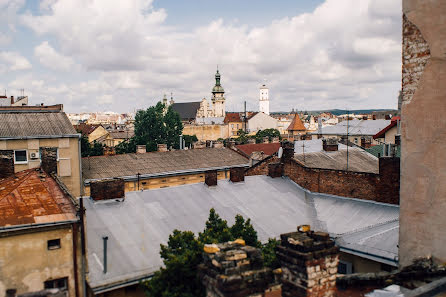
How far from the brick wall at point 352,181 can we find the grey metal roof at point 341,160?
3.94m

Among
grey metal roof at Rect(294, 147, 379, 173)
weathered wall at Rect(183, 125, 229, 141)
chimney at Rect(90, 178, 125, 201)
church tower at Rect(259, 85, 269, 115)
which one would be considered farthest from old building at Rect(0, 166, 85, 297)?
church tower at Rect(259, 85, 269, 115)

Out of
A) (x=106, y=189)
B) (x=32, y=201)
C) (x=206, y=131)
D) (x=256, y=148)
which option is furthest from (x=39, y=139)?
(x=206, y=131)

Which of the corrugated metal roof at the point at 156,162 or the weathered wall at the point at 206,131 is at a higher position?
the weathered wall at the point at 206,131

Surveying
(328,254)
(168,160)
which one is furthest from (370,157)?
(328,254)

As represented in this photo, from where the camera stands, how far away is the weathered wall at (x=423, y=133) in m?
8.46

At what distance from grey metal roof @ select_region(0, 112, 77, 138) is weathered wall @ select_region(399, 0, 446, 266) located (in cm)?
2236

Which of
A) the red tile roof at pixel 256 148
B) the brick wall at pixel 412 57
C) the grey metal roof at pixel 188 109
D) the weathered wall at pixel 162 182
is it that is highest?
the grey metal roof at pixel 188 109

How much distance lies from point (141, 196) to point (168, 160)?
61.5 feet

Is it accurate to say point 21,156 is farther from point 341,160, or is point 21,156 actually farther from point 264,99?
point 264,99

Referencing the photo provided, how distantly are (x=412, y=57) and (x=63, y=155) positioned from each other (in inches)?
904

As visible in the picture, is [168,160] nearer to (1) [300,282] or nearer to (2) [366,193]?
(2) [366,193]

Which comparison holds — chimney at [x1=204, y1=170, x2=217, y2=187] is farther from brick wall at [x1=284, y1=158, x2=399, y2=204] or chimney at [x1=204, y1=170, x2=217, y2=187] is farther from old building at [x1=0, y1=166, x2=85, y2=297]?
old building at [x1=0, y1=166, x2=85, y2=297]

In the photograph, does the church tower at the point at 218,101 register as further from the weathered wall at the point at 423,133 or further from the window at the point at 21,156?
the weathered wall at the point at 423,133

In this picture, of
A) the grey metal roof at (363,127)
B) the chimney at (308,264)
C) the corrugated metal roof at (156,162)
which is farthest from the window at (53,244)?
the grey metal roof at (363,127)
